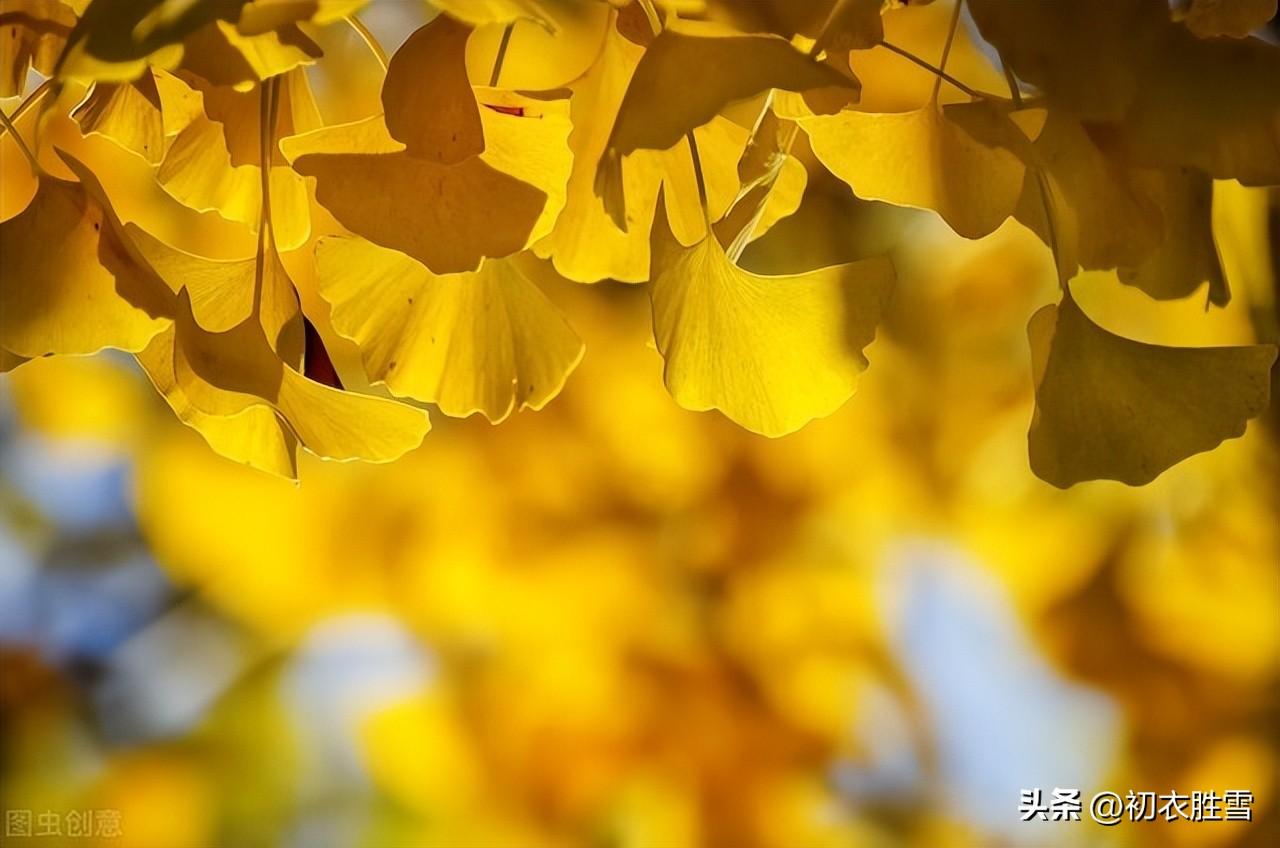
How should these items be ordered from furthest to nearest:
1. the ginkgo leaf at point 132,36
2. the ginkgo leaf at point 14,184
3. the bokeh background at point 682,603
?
the bokeh background at point 682,603 → the ginkgo leaf at point 14,184 → the ginkgo leaf at point 132,36

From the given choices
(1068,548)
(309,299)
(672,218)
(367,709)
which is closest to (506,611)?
(367,709)

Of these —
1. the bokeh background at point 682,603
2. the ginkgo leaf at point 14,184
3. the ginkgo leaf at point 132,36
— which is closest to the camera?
the ginkgo leaf at point 132,36

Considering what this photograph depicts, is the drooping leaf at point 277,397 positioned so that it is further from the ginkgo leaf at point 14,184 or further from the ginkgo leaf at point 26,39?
the ginkgo leaf at point 14,184

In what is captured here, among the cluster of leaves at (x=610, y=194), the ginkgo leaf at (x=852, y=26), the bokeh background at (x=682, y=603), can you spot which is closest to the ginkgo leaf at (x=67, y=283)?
the cluster of leaves at (x=610, y=194)

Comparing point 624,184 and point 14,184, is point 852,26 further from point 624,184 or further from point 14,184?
point 14,184

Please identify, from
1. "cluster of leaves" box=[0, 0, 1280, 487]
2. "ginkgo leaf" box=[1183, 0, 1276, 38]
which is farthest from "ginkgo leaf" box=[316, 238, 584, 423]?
"ginkgo leaf" box=[1183, 0, 1276, 38]

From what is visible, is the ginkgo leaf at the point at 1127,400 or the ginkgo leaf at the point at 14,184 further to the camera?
the ginkgo leaf at the point at 14,184

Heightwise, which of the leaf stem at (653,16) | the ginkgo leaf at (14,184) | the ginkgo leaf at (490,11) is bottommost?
the ginkgo leaf at (14,184)

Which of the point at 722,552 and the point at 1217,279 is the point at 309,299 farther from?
the point at 1217,279
